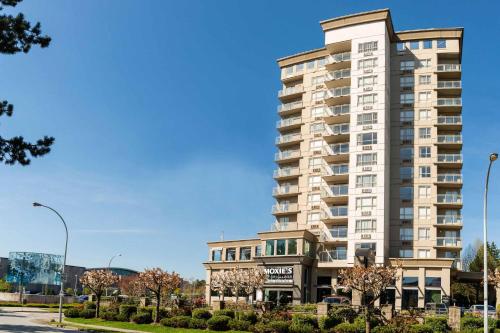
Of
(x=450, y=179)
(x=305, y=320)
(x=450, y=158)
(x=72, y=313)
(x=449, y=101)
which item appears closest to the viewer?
(x=305, y=320)

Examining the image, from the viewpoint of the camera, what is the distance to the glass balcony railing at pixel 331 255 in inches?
2502

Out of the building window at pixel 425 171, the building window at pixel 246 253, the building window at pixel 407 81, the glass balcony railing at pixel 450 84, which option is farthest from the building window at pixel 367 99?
the building window at pixel 246 253

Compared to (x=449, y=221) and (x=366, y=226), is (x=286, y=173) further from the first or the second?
(x=449, y=221)

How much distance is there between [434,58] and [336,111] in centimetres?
1398

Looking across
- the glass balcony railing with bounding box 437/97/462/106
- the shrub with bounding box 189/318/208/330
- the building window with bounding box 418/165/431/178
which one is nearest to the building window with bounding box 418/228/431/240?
the building window with bounding box 418/165/431/178

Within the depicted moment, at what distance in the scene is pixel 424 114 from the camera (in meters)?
68.2

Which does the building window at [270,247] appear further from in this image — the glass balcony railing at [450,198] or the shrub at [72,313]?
the shrub at [72,313]

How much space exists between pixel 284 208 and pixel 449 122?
78.0 feet

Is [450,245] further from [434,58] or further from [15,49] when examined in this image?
[15,49]

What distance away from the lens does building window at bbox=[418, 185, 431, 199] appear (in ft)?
216

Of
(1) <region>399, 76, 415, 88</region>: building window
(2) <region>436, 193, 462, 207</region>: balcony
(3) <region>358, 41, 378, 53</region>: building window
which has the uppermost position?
(3) <region>358, 41, 378, 53</region>: building window

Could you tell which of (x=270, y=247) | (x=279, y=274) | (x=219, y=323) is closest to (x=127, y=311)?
(x=219, y=323)

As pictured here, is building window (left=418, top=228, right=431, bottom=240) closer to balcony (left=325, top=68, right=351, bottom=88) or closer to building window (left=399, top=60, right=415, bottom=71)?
balcony (left=325, top=68, right=351, bottom=88)

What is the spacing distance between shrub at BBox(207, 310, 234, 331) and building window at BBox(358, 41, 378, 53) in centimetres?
4034
